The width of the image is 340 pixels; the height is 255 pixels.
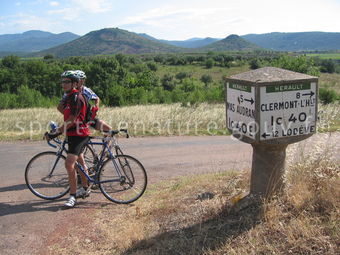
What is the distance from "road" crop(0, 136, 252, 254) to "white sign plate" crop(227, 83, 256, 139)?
7.83 ft

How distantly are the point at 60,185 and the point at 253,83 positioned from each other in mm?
3925

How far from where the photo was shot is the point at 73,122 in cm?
506

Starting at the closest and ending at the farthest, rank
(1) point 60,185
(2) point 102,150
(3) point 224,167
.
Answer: (2) point 102,150 → (1) point 60,185 → (3) point 224,167

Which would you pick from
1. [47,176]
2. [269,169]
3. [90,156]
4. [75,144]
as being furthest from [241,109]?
[47,176]

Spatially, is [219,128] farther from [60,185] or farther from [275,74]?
[275,74]

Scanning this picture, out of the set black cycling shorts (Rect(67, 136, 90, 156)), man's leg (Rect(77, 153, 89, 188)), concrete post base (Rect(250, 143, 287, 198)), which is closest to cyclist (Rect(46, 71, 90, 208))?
black cycling shorts (Rect(67, 136, 90, 156))

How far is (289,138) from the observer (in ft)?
12.8

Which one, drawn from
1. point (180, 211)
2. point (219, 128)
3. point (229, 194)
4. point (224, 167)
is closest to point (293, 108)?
point (229, 194)

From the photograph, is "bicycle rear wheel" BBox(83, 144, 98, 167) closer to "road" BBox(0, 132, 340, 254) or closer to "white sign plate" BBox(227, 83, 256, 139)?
"road" BBox(0, 132, 340, 254)

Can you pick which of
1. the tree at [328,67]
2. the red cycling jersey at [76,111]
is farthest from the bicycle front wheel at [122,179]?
the tree at [328,67]

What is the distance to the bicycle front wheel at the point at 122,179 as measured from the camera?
5410mm

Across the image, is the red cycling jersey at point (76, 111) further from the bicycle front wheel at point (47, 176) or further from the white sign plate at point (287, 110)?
the white sign plate at point (287, 110)

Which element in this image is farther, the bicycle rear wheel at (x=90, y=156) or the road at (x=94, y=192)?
the bicycle rear wheel at (x=90, y=156)

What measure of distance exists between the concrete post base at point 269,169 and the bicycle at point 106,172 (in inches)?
76.1
